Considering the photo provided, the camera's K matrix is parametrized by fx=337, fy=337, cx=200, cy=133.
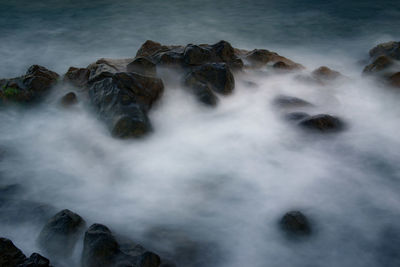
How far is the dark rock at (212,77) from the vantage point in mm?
6199

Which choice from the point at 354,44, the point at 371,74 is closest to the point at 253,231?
the point at 371,74

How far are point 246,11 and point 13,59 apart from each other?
355 inches

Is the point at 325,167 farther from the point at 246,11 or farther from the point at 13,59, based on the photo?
the point at 246,11

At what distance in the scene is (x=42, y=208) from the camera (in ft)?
13.5

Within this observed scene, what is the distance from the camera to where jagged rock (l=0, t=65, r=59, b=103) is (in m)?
6.30

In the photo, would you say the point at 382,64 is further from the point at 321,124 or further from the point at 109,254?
the point at 109,254

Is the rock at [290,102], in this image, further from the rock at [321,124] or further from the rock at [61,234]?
the rock at [61,234]

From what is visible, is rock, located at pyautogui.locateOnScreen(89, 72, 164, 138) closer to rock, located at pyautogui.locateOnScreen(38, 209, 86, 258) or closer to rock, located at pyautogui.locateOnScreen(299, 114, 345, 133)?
rock, located at pyautogui.locateOnScreen(38, 209, 86, 258)

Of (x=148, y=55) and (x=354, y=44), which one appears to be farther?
(x=354, y=44)

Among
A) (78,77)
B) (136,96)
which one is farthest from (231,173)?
(78,77)

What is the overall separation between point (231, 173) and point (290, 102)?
95.2 inches

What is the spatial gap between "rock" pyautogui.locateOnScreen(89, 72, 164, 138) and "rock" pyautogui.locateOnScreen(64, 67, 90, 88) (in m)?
0.81

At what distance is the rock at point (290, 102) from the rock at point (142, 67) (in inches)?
95.6

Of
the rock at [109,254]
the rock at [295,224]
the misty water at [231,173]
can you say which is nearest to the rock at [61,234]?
the misty water at [231,173]
